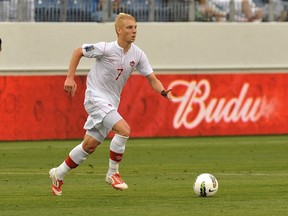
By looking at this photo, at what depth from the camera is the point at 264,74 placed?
28641 mm

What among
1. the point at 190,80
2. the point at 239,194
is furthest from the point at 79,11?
the point at 239,194

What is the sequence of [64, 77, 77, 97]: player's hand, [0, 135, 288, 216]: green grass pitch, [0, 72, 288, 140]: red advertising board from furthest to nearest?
1. [0, 72, 288, 140]: red advertising board
2. [64, 77, 77, 97]: player's hand
3. [0, 135, 288, 216]: green grass pitch

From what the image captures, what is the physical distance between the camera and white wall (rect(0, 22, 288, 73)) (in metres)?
28.3

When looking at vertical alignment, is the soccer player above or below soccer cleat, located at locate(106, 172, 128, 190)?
above

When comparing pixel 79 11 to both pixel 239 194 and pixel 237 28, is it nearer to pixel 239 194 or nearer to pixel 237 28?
pixel 237 28

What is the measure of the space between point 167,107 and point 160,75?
2.75ft

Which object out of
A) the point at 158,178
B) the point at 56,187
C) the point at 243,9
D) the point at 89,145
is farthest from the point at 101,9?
the point at 56,187

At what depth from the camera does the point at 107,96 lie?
1443 cm

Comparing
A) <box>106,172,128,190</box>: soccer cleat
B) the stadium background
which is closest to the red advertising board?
the stadium background

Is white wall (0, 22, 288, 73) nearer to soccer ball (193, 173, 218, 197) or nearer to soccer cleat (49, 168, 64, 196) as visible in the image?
soccer cleat (49, 168, 64, 196)

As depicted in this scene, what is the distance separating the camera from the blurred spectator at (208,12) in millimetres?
29734

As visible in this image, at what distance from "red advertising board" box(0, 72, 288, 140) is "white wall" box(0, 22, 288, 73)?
122 cm

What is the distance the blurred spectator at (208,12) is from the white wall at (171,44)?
296 millimetres

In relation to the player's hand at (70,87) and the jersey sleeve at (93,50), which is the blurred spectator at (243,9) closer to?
the jersey sleeve at (93,50)
